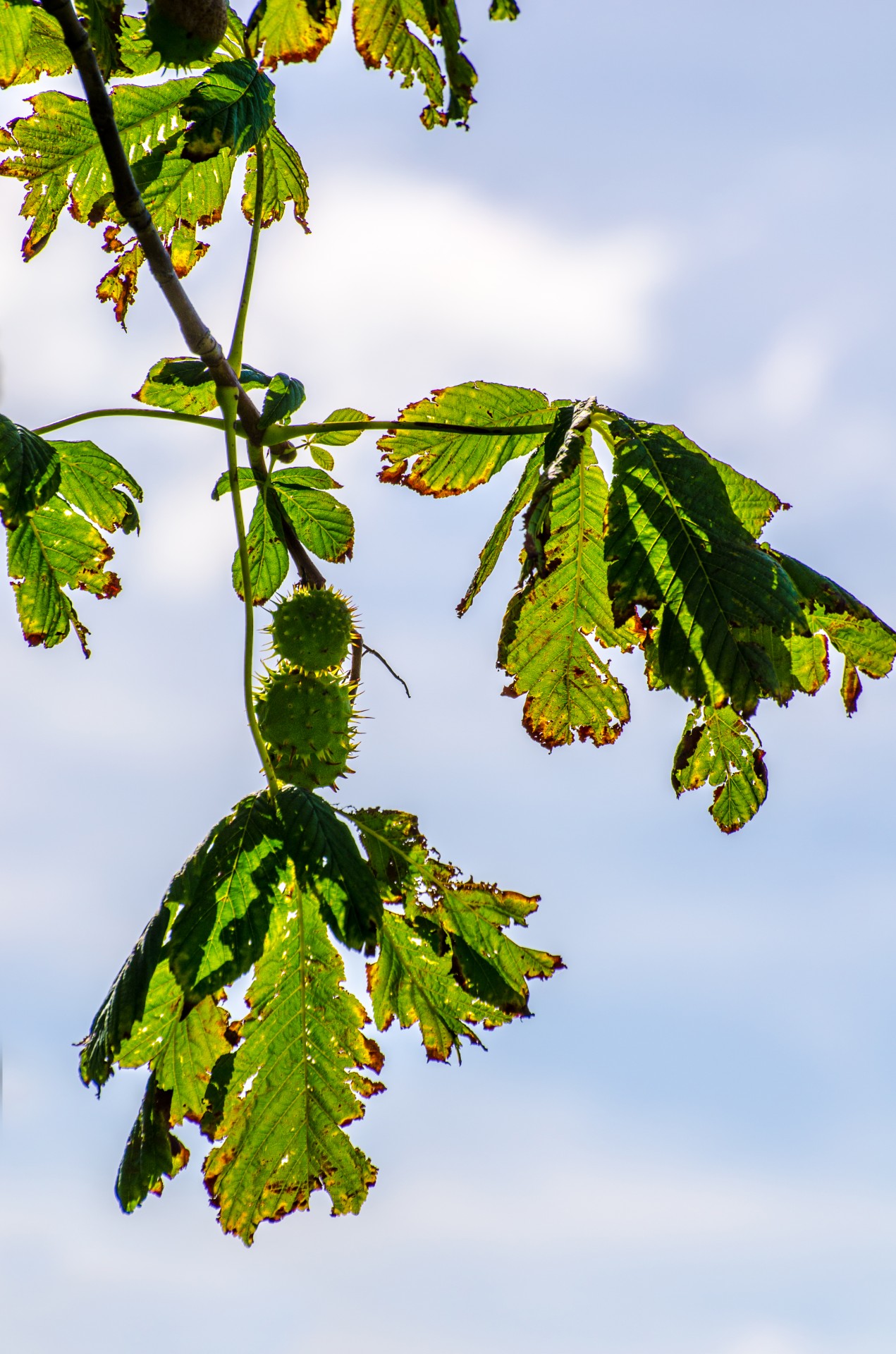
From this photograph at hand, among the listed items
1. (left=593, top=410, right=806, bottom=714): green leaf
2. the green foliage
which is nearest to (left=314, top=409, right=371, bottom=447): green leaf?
the green foliage

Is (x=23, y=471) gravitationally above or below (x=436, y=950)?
above

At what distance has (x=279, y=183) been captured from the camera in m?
A: 2.35

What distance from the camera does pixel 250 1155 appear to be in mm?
1934

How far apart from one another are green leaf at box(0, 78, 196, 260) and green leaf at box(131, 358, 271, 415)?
313 mm

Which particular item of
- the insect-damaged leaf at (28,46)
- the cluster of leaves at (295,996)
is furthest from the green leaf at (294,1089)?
the insect-damaged leaf at (28,46)

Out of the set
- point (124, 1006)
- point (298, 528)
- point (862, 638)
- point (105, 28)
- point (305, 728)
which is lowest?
point (124, 1006)

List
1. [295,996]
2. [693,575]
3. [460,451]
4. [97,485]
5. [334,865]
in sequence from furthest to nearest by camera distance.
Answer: [97,485], [460,451], [295,996], [334,865], [693,575]

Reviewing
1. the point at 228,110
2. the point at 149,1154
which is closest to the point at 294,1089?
the point at 149,1154

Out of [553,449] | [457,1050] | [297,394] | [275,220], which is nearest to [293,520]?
[297,394]

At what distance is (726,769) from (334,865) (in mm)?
739

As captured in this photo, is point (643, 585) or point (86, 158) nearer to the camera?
point (643, 585)

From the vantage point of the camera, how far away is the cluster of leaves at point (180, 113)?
178cm

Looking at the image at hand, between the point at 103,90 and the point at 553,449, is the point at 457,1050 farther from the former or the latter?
the point at 103,90

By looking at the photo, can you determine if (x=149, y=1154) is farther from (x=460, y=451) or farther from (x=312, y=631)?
(x=460, y=451)
